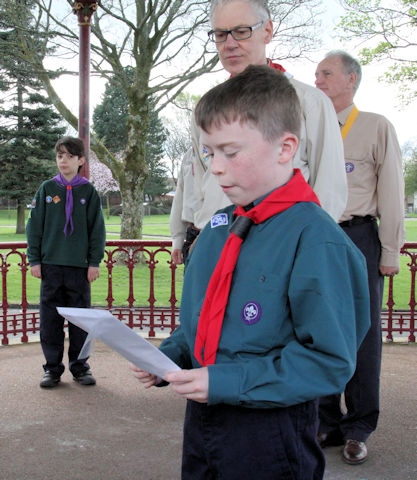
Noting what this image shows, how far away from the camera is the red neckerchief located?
161 centimetres

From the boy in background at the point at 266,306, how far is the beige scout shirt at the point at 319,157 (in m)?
0.98

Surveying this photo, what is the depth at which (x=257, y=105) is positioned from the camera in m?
1.56

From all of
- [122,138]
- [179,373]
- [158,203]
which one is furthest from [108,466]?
[158,203]

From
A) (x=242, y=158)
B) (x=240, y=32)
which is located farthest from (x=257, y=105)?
(x=240, y=32)

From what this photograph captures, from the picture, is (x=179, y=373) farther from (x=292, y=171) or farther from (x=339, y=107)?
(x=339, y=107)

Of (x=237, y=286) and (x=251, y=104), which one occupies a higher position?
(x=251, y=104)

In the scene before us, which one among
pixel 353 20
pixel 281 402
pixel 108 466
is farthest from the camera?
pixel 353 20

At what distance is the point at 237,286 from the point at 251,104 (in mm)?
491

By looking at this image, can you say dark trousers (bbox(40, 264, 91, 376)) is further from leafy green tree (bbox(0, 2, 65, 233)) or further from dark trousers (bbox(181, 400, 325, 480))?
leafy green tree (bbox(0, 2, 65, 233))

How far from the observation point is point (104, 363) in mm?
5590

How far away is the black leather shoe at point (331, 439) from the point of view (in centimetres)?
365

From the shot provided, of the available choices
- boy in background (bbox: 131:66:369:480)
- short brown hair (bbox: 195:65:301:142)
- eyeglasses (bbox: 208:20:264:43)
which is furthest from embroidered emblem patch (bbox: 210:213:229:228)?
eyeglasses (bbox: 208:20:264:43)

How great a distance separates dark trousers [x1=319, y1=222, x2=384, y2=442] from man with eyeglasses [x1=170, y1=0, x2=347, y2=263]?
890mm

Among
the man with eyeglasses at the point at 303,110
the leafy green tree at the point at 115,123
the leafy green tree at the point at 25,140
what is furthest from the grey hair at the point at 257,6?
the leafy green tree at the point at 115,123
